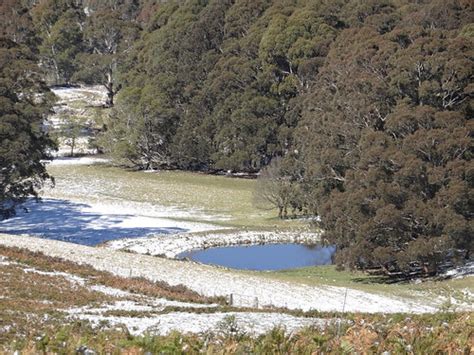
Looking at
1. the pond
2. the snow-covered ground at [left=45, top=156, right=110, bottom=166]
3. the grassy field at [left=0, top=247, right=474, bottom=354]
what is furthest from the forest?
the grassy field at [left=0, top=247, right=474, bottom=354]

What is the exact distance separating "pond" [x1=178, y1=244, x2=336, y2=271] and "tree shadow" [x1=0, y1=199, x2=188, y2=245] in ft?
16.1

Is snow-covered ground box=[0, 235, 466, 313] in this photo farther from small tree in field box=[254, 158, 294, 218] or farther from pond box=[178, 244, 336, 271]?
small tree in field box=[254, 158, 294, 218]

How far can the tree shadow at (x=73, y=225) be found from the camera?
4156cm

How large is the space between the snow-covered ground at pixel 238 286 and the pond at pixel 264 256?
713 cm

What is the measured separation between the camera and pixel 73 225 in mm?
44469

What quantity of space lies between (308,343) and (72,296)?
13.3 metres

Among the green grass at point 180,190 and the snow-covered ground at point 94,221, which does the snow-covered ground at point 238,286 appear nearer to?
the snow-covered ground at point 94,221

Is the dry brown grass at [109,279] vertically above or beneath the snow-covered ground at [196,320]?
beneath

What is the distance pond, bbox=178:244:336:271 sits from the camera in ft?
121

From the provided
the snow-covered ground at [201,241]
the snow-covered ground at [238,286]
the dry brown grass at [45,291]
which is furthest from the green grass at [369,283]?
the dry brown grass at [45,291]

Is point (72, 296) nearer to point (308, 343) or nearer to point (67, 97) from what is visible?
point (308, 343)

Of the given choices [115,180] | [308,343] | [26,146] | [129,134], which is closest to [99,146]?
[129,134]

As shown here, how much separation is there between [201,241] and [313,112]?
429 inches

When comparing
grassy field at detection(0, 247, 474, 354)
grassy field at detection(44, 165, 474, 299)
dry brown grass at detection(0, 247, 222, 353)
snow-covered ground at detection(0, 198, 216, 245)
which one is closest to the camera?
grassy field at detection(0, 247, 474, 354)
